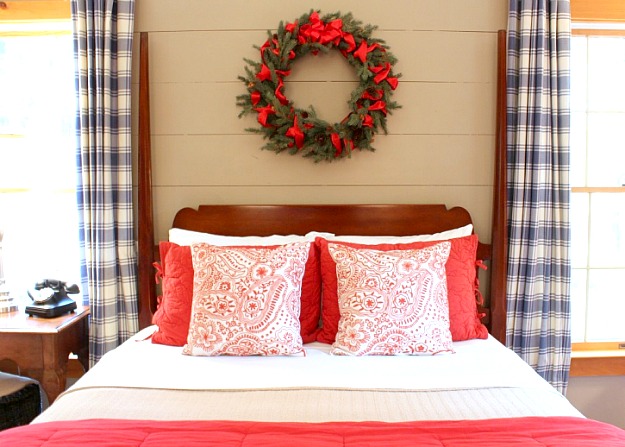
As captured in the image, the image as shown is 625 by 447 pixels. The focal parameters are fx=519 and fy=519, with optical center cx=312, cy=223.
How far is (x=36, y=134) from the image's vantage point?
2.64 m

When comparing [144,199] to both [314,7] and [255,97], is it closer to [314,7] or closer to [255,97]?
[255,97]

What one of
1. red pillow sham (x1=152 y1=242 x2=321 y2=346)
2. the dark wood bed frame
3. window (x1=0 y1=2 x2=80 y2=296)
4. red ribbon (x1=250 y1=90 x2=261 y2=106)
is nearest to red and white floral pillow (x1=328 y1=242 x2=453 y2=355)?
red pillow sham (x1=152 y1=242 x2=321 y2=346)

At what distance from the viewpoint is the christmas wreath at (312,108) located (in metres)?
2.39

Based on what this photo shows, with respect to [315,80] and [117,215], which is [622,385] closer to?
[315,80]

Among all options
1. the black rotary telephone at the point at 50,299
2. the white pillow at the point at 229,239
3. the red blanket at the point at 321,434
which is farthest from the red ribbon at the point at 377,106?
the black rotary telephone at the point at 50,299

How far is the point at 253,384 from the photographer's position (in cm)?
166

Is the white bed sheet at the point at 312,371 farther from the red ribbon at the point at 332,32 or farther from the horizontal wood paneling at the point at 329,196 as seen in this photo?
the red ribbon at the point at 332,32

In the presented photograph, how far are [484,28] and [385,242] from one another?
1151 mm

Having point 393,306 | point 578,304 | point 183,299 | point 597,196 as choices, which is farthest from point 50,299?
point 597,196

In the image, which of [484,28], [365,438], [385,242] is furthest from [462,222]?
[365,438]

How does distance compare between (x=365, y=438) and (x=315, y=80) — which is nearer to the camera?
(x=365, y=438)

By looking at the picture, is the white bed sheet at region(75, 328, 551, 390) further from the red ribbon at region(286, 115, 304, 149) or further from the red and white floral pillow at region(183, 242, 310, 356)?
the red ribbon at region(286, 115, 304, 149)

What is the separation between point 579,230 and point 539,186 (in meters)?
0.49

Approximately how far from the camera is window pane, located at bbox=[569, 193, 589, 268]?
2682 millimetres
